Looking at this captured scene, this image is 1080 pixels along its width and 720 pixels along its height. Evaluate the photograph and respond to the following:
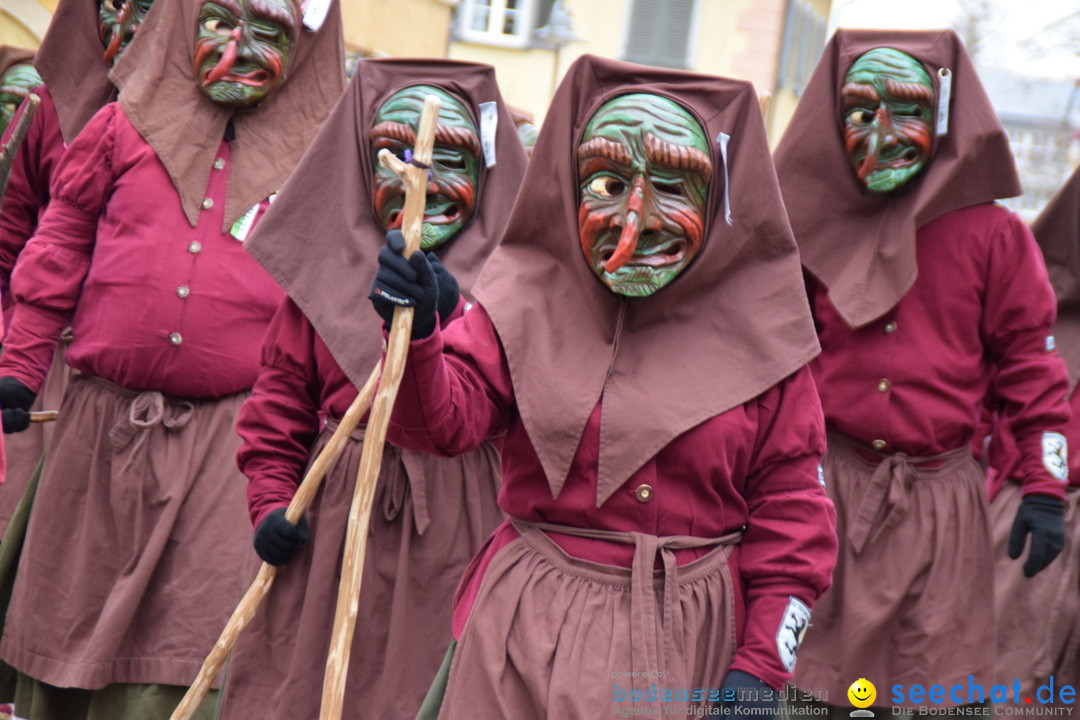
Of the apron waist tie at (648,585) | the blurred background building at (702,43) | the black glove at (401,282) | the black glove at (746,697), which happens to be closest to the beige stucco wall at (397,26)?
the blurred background building at (702,43)

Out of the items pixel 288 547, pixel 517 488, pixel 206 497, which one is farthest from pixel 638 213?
pixel 206 497

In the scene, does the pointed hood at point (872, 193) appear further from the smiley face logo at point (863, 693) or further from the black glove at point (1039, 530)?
the smiley face logo at point (863, 693)

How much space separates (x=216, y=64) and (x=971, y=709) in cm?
326

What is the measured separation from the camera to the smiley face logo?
441 centimetres

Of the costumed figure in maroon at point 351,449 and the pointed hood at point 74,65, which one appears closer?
the costumed figure in maroon at point 351,449

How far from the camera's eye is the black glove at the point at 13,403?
4664mm

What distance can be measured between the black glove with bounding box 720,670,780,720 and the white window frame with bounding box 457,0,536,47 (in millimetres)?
18964

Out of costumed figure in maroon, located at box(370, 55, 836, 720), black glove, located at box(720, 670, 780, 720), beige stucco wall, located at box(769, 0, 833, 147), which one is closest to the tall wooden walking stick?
costumed figure in maroon, located at box(370, 55, 836, 720)

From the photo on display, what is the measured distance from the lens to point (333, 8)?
504 centimetres

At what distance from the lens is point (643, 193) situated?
310cm

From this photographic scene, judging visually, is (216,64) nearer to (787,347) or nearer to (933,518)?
(787,347)

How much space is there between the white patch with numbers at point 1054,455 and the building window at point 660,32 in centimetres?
1898

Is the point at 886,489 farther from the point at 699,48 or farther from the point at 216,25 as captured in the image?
the point at 699,48

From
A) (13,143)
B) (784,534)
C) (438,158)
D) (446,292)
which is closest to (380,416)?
(446,292)
